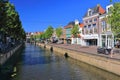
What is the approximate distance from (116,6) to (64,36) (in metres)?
113

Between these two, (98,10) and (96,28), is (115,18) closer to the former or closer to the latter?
(96,28)

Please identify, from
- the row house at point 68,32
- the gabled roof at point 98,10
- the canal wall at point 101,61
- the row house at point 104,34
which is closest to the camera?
the canal wall at point 101,61

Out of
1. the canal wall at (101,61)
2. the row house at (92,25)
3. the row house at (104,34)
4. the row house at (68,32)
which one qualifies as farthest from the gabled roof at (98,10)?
the row house at (68,32)

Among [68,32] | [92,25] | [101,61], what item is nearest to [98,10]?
[92,25]

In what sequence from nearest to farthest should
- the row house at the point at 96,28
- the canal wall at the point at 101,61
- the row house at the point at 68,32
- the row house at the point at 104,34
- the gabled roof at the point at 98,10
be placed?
the canal wall at the point at 101,61
the row house at the point at 104,34
the row house at the point at 96,28
the gabled roof at the point at 98,10
the row house at the point at 68,32

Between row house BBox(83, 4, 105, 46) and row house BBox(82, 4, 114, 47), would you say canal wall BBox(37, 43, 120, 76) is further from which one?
row house BBox(83, 4, 105, 46)

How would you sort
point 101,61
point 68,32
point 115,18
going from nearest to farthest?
point 115,18 → point 101,61 → point 68,32

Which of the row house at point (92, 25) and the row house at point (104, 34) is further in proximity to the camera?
the row house at point (92, 25)

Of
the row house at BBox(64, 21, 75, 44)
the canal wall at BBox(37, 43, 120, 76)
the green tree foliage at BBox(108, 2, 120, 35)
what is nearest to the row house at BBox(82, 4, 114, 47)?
the canal wall at BBox(37, 43, 120, 76)

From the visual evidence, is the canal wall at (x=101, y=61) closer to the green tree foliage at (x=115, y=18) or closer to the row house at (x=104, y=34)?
the green tree foliage at (x=115, y=18)

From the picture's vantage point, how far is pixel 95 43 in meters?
87.2

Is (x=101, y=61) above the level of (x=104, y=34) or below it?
below

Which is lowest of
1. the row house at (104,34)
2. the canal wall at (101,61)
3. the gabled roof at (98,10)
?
the canal wall at (101,61)

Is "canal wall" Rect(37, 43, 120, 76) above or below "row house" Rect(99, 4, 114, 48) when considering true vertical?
below
